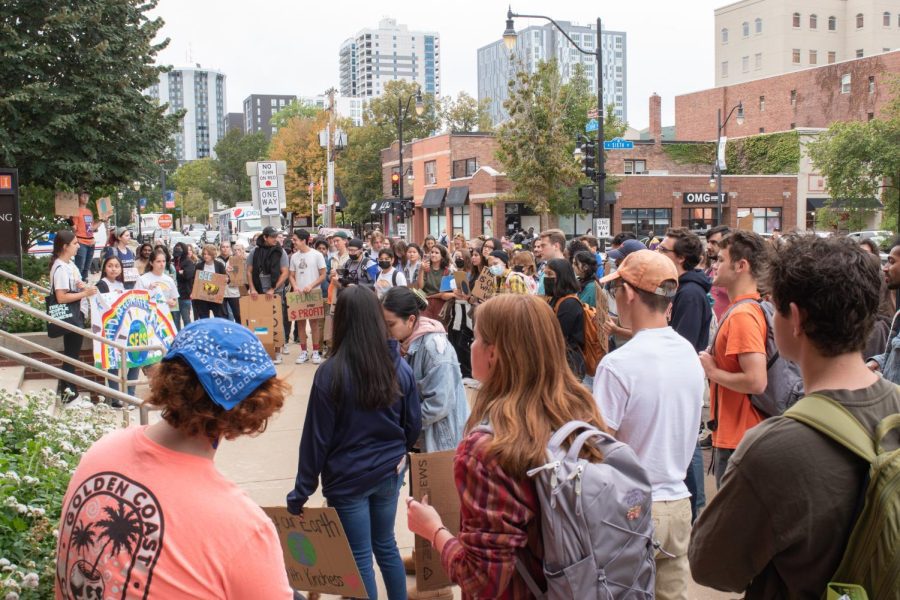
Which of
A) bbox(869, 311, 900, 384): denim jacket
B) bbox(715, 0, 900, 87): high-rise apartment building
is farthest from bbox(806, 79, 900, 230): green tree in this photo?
bbox(715, 0, 900, 87): high-rise apartment building

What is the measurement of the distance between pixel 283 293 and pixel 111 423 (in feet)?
24.7

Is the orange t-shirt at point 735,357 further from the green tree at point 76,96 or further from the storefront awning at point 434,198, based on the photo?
the storefront awning at point 434,198

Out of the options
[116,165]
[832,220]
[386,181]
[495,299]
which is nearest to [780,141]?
[832,220]

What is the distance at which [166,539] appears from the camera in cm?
202

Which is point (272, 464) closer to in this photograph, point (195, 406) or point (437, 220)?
point (195, 406)

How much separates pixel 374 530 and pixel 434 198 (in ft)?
193

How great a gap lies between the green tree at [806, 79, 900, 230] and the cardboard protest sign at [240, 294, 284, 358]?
3344cm

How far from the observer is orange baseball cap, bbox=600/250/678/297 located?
362cm

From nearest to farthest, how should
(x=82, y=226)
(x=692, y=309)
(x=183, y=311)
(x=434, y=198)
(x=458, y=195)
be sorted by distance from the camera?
1. (x=692, y=309)
2. (x=183, y=311)
3. (x=82, y=226)
4. (x=458, y=195)
5. (x=434, y=198)

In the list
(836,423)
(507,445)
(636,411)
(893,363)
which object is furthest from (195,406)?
(893,363)

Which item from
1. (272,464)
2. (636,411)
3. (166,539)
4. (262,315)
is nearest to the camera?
(166,539)

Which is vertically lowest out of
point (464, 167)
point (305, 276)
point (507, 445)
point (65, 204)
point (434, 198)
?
point (507, 445)

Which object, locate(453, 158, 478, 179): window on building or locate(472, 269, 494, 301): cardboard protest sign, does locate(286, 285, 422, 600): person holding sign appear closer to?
locate(472, 269, 494, 301): cardboard protest sign

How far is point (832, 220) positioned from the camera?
4309cm
